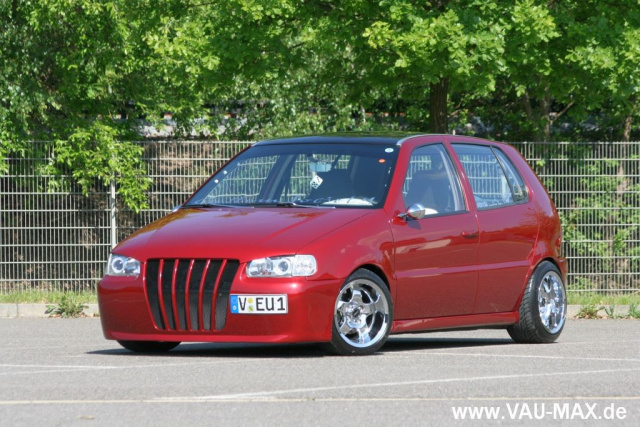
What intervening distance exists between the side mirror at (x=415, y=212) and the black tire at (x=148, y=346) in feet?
6.58

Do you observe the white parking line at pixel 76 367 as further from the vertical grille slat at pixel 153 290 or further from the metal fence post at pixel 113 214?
the metal fence post at pixel 113 214

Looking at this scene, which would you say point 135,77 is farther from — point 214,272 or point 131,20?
point 214,272

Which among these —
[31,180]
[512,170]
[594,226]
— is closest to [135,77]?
[31,180]

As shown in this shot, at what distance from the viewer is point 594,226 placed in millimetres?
19500

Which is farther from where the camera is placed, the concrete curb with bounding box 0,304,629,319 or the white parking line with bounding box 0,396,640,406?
the concrete curb with bounding box 0,304,629,319

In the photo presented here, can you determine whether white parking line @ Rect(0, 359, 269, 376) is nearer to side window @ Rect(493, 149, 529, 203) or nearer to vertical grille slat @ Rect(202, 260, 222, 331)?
vertical grille slat @ Rect(202, 260, 222, 331)

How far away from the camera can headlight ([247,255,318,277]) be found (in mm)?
9656

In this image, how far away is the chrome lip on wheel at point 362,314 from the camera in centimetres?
999

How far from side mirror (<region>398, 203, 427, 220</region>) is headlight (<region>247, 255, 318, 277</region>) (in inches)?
46.8

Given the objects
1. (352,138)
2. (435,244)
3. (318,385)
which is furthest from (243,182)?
(318,385)

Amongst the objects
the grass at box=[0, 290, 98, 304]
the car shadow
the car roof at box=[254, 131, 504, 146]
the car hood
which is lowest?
the grass at box=[0, 290, 98, 304]

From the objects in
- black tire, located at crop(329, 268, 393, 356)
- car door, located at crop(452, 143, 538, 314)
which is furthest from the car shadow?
car door, located at crop(452, 143, 538, 314)

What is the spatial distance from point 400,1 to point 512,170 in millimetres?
6583

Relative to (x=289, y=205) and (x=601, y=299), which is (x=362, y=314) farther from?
(x=601, y=299)
